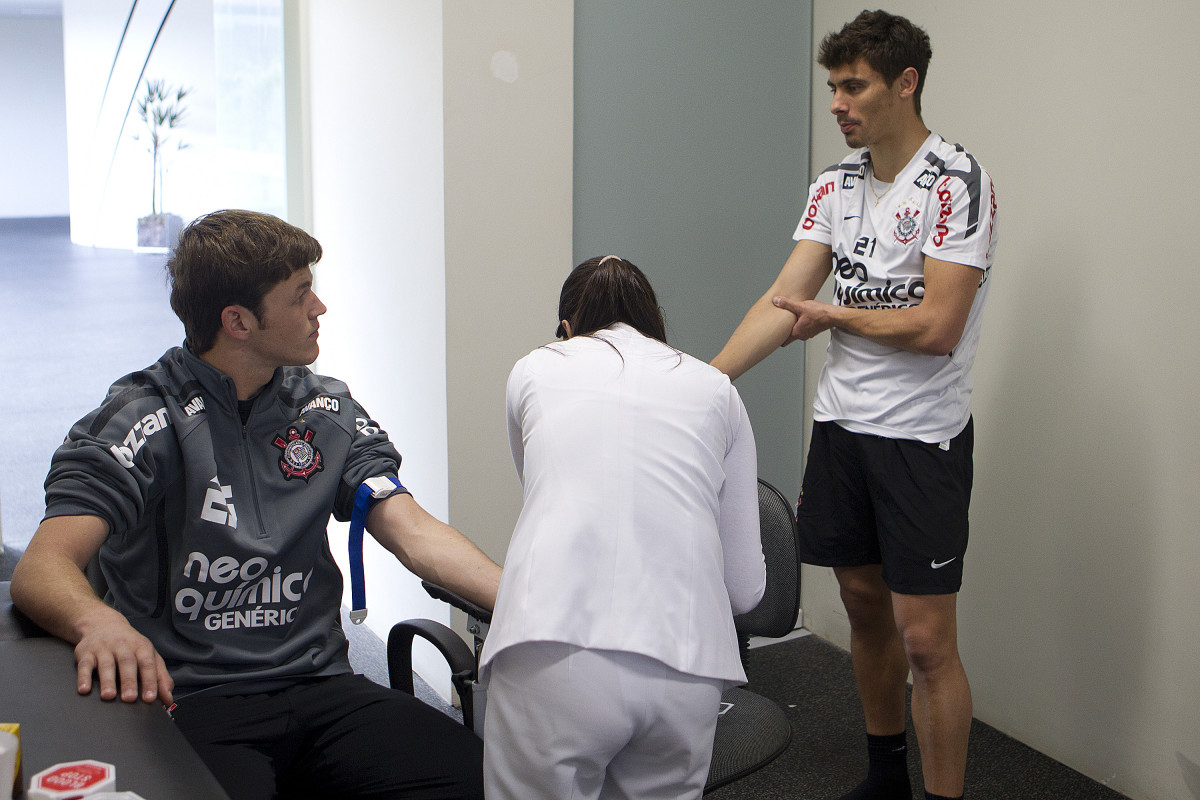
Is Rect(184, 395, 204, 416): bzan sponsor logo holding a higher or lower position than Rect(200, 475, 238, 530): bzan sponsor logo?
higher

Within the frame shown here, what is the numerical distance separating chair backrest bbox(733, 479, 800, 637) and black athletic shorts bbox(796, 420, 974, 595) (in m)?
0.29

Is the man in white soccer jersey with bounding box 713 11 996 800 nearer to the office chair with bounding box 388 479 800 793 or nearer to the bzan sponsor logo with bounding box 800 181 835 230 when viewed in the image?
the bzan sponsor logo with bounding box 800 181 835 230

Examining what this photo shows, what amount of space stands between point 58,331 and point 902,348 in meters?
3.10

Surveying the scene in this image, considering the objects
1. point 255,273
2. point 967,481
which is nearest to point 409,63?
point 255,273

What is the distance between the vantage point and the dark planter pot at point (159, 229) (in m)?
3.61

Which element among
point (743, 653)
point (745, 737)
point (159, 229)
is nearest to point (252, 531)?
point (745, 737)

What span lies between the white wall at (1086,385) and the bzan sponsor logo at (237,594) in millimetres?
1855

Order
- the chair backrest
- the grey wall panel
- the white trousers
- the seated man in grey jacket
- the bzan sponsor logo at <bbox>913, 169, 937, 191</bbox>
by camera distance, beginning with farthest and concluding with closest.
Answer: the grey wall panel < the bzan sponsor logo at <bbox>913, 169, 937, 191</bbox> < the chair backrest < the seated man in grey jacket < the white trousers

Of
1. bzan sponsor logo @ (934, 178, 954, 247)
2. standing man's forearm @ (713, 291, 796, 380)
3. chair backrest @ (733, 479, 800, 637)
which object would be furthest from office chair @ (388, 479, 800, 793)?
bzan sponsor logo @ (934, 178, 954, 247)

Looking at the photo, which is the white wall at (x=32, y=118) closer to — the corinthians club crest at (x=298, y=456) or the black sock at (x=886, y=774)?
the corinthians club crest at (x=298, y=456)

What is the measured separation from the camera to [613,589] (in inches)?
50.4

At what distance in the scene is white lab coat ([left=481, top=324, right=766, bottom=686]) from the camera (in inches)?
50.1

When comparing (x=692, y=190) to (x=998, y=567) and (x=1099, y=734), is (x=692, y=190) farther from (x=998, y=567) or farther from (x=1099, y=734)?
(x=1099, y=734)

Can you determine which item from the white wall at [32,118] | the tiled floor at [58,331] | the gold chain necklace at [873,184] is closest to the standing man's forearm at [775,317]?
the gold chain necklace at [873,184]
